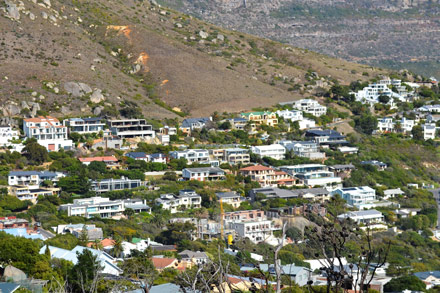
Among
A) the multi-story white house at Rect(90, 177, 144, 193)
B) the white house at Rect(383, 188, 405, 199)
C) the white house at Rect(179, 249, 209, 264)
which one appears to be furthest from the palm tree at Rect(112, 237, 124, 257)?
the white house at Rect(383, 188, 405, 199)

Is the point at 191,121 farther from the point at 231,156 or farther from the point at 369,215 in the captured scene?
the point at 369,215

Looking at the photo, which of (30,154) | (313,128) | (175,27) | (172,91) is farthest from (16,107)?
(175,27)

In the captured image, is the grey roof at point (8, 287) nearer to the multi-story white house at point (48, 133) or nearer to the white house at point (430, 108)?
the multi-story white house at point (48, 133)

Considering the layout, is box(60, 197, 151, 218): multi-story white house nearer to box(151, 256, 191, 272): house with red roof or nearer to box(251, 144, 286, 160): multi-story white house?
box(151, 256, 191, 272): house with red roof

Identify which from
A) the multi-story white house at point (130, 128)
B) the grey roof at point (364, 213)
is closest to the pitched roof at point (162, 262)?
the grey roof at point (364, 213)

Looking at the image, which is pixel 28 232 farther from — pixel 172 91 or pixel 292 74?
pixel 292 74

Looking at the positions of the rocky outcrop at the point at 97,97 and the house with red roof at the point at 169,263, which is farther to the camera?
the rocky outcrop at the point at 97,97

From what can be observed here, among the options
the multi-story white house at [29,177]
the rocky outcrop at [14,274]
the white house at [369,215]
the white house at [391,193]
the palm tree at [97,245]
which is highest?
the rocky outcrop at [14,274]
